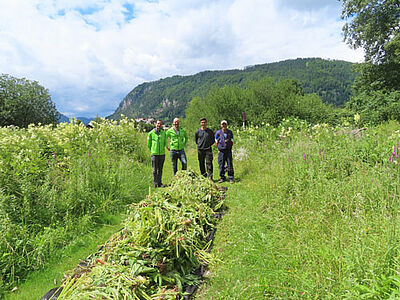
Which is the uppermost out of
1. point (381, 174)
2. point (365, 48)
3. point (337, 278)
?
point (365, 48)

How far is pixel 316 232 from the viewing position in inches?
109

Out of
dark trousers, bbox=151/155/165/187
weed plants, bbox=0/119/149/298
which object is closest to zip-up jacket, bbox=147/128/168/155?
dark trousers, bbox=151/155/165/187

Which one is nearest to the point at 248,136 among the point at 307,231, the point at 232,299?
the point at 307,231

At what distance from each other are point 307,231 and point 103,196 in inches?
171

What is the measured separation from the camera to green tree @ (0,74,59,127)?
121 ft

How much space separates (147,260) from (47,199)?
2.92 m

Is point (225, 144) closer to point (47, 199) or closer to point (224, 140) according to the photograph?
point (224, 140)

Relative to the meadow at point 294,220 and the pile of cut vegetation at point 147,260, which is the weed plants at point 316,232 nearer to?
the meadow at point 294,220

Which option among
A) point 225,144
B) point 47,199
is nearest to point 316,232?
point 225,144

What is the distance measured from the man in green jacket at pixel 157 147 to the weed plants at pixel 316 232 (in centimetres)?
257

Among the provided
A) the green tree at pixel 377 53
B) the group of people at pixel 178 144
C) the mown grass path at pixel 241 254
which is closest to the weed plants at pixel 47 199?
the group of people at pixel 178 144

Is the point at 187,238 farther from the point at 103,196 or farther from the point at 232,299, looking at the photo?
the point at 103,196

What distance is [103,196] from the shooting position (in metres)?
4.99

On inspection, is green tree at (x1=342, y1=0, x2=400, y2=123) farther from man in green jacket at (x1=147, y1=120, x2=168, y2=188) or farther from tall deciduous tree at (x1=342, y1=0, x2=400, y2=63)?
man in green jacket at (x1=147, y1=120, x2=168, y2=188)
